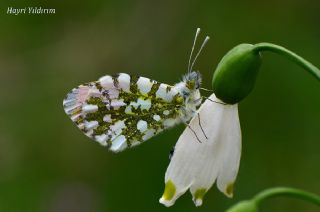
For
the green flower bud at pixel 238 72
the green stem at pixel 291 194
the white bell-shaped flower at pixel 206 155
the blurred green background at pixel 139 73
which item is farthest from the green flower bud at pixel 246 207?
the blurred green background at pixel 139 73

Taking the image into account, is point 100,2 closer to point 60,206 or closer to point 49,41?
point 49,41

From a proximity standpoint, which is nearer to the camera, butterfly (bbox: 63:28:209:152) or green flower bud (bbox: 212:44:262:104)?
green flower bud (bbox: 212:44:262:104)

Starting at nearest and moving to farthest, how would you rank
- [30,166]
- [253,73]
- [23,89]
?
1. [253,73]
2. [30,166]
3. [23,89]

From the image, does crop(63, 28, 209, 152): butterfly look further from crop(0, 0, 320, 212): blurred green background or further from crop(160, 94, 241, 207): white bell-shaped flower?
crop(0, 0, 320, 212): blurred green background

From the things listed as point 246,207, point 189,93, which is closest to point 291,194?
point 246,207

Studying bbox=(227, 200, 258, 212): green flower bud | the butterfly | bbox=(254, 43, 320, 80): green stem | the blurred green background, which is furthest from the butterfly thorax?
the blurred green background

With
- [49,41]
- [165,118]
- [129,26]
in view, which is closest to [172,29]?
[129,26]
